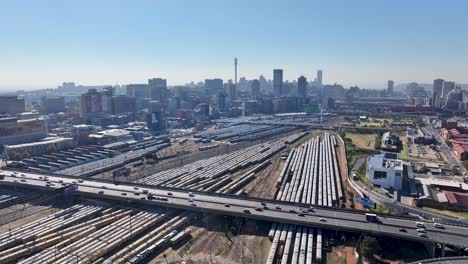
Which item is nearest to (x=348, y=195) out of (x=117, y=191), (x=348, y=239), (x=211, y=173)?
(x=348, y=239)

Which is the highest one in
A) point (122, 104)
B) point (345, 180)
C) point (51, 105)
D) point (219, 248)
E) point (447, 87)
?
point (447, 87)

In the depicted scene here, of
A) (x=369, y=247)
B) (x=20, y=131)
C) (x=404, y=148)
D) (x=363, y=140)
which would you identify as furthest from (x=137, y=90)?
(x=369, y=247)

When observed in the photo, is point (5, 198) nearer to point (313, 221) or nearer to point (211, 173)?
point (211, 173)

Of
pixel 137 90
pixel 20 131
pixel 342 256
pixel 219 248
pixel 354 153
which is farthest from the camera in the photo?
pixel 137 90

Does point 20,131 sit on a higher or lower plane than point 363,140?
higher

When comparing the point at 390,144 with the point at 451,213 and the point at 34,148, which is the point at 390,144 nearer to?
the point at 451,213

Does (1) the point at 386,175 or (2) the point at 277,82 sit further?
(2) the point at 277,82
